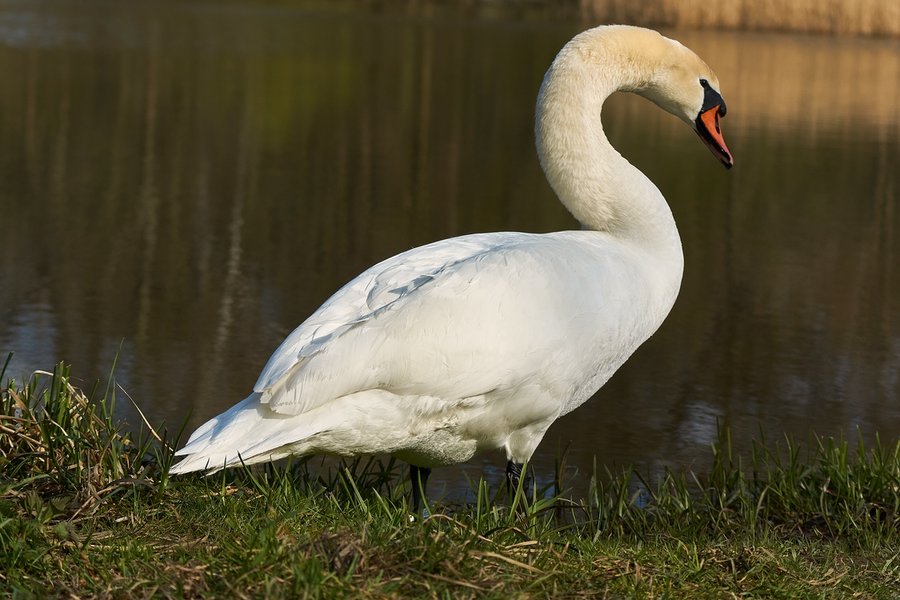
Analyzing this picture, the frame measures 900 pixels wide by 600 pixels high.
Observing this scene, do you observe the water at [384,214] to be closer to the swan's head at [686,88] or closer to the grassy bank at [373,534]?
the grassy bank at [373,534]

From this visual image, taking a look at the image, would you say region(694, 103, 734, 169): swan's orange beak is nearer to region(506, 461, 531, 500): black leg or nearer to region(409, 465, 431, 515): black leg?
region(506, 461, 531, 500): black leg

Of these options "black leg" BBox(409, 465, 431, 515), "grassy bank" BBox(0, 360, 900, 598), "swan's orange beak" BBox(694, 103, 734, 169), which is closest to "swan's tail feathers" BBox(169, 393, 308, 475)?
"grassy bank" BBox(0, 360, 900, 598)

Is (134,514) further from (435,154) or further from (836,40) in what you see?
(836,40)

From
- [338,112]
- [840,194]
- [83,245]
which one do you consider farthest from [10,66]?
[840,194]

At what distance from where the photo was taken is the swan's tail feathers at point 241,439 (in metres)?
3.82

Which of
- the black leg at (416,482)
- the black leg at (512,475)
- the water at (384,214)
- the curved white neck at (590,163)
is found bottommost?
the water at (384,214)

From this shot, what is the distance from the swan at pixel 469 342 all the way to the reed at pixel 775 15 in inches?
985

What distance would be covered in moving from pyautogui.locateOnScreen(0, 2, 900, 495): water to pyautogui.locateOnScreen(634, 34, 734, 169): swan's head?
1.60 m

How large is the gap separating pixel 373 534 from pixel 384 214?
7991 mm

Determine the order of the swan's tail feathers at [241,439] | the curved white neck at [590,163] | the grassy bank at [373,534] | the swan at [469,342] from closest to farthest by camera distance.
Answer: the grassy bank at [373,534], the swan's tail feathers at [241,439], the swan at [469,342], the curved white neck at [590,163]

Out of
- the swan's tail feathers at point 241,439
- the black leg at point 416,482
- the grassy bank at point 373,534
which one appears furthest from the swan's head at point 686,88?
the swan's tail feathers at point 241,439

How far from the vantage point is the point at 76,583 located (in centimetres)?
316

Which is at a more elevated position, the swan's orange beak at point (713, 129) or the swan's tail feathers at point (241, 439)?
the swan's orange beak at point (713, 129)

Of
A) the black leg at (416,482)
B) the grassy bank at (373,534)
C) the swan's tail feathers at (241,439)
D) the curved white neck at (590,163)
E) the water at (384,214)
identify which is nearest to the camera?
the grassy bank at (373,534)
